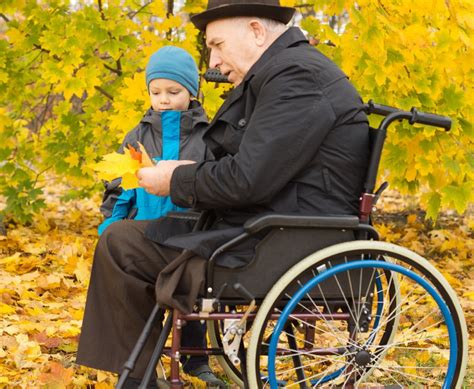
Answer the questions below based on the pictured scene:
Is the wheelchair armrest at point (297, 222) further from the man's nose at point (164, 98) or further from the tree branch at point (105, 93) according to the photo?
the tree branch at point (105, 93)

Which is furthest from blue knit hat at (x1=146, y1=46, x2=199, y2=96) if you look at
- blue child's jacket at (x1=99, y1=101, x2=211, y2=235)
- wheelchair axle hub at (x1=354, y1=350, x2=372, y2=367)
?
wheelchair axle hub at (x1=354, y1=350, x2=372, y2=367)

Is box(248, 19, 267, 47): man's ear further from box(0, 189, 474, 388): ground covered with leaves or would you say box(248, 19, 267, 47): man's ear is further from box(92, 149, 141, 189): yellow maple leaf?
box(0, 189, 474, 388): ground covered with leaves

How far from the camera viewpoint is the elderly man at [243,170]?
2.17 m

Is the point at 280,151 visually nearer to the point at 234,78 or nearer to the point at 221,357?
the point at 234,78

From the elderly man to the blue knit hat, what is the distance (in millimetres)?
648

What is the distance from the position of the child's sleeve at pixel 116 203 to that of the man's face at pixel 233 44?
0.86 metres

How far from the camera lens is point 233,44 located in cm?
240

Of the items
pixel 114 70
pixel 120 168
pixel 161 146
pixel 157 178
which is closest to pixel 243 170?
pixel 157 178

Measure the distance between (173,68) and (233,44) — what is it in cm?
73

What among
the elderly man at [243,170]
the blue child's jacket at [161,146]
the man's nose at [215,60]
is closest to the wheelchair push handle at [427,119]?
the elderly man at [243,170]

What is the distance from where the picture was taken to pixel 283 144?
2.15 metres

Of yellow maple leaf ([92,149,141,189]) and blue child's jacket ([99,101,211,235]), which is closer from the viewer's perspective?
yellow maple leaf ([92,149,141,189])

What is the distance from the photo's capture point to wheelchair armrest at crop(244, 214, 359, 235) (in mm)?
2146

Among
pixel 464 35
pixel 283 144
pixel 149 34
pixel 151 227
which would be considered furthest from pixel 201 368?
pixel 149 34
